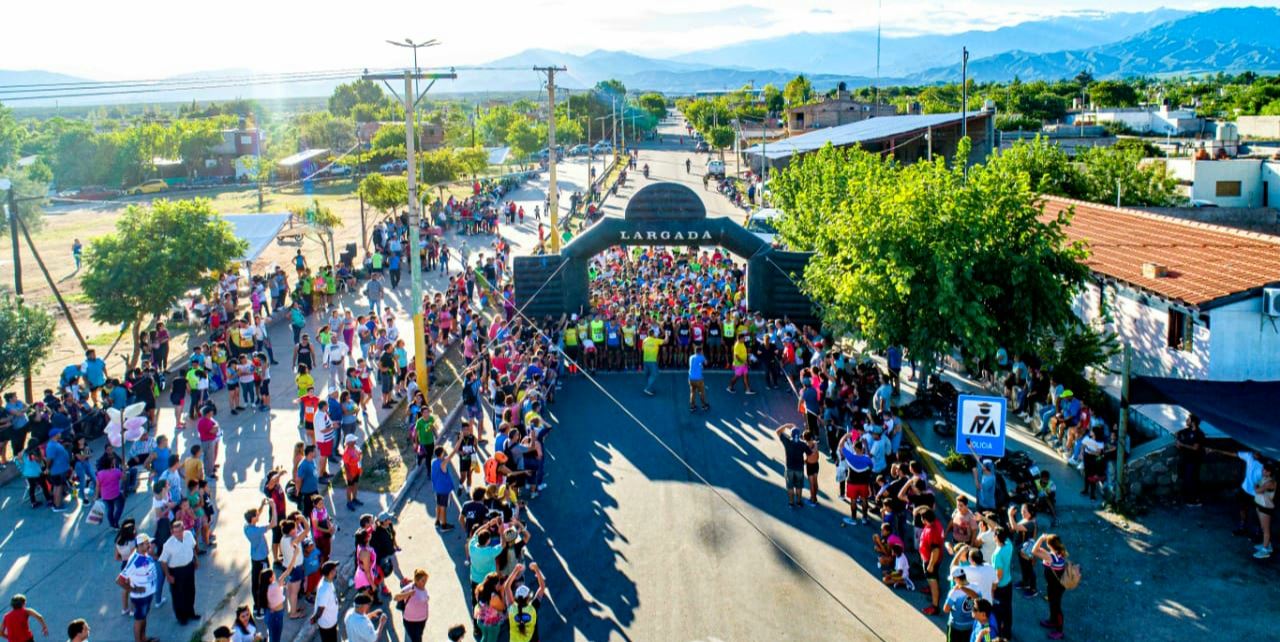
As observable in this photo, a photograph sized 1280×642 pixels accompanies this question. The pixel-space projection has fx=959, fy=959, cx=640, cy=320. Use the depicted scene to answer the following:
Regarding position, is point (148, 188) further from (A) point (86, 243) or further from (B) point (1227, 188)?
(B) point (1227, 188)

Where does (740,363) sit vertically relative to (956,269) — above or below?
below

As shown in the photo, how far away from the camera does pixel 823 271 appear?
18875 millimetres

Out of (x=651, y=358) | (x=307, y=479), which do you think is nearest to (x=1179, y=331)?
(x=651, y=358)

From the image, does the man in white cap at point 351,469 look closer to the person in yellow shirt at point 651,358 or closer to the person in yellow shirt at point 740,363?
the person in yellow shirt at point 651,358

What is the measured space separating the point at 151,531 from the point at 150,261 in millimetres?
10628

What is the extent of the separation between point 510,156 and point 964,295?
69.1 meters

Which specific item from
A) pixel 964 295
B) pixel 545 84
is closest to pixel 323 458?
pixel 964 295

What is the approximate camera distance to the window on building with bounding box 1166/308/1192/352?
16.8 metres

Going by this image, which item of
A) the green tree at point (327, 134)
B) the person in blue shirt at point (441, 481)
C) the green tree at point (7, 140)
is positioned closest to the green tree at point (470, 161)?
the green tree at point (7, 140)

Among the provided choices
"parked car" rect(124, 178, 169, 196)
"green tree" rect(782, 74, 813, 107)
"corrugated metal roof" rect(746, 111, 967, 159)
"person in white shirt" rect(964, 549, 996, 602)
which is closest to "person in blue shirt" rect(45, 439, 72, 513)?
"person in white shirt" rect(964, 549, 996, 602)

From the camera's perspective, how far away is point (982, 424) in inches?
497

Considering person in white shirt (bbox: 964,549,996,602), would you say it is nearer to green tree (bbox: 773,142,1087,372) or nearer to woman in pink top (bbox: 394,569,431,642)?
woman in pink top (bbox: 394,569,431,642)

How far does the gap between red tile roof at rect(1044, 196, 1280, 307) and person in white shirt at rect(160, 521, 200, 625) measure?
14.7m

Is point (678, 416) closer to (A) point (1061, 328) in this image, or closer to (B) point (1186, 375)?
(A) point (1061, 328)
